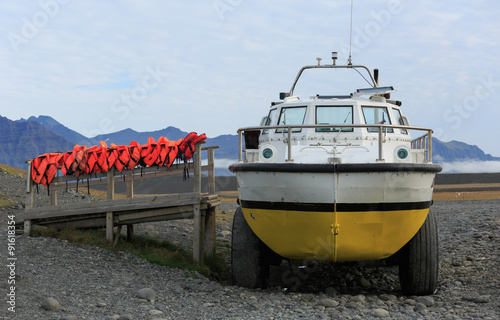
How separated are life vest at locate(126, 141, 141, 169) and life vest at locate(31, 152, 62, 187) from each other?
1.46m

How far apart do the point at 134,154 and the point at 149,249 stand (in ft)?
5.40

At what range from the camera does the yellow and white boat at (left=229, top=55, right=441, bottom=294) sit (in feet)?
20.7

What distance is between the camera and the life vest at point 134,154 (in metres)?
9.81

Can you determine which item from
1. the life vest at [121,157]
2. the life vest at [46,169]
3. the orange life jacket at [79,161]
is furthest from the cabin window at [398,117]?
the life vest at [46,169]

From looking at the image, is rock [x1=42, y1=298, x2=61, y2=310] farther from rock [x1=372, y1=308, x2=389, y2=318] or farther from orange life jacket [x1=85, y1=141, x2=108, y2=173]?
orange life jacket [x1=85, y1=141, x2=108, y2=173]

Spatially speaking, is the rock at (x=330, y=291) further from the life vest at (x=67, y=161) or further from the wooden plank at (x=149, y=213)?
the life vest at (x=67, y=161)

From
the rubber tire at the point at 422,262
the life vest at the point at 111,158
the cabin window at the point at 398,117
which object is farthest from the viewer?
the life vest at the point at 111,158

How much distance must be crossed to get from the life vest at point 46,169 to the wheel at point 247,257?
4.33m

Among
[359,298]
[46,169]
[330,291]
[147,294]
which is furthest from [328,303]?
[46,169]

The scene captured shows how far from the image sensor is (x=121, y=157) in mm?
9867

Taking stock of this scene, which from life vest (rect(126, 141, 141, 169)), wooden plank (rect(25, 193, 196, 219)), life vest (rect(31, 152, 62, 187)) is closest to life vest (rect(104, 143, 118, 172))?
life vest (rect(126, 141, 141, 169))

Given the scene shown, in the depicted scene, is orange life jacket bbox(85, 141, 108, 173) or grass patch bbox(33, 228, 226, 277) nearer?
grass patch bbox(33, 228, 226, 277)

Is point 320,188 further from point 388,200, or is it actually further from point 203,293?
point 203,293

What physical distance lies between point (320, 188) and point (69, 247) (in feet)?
15.9
